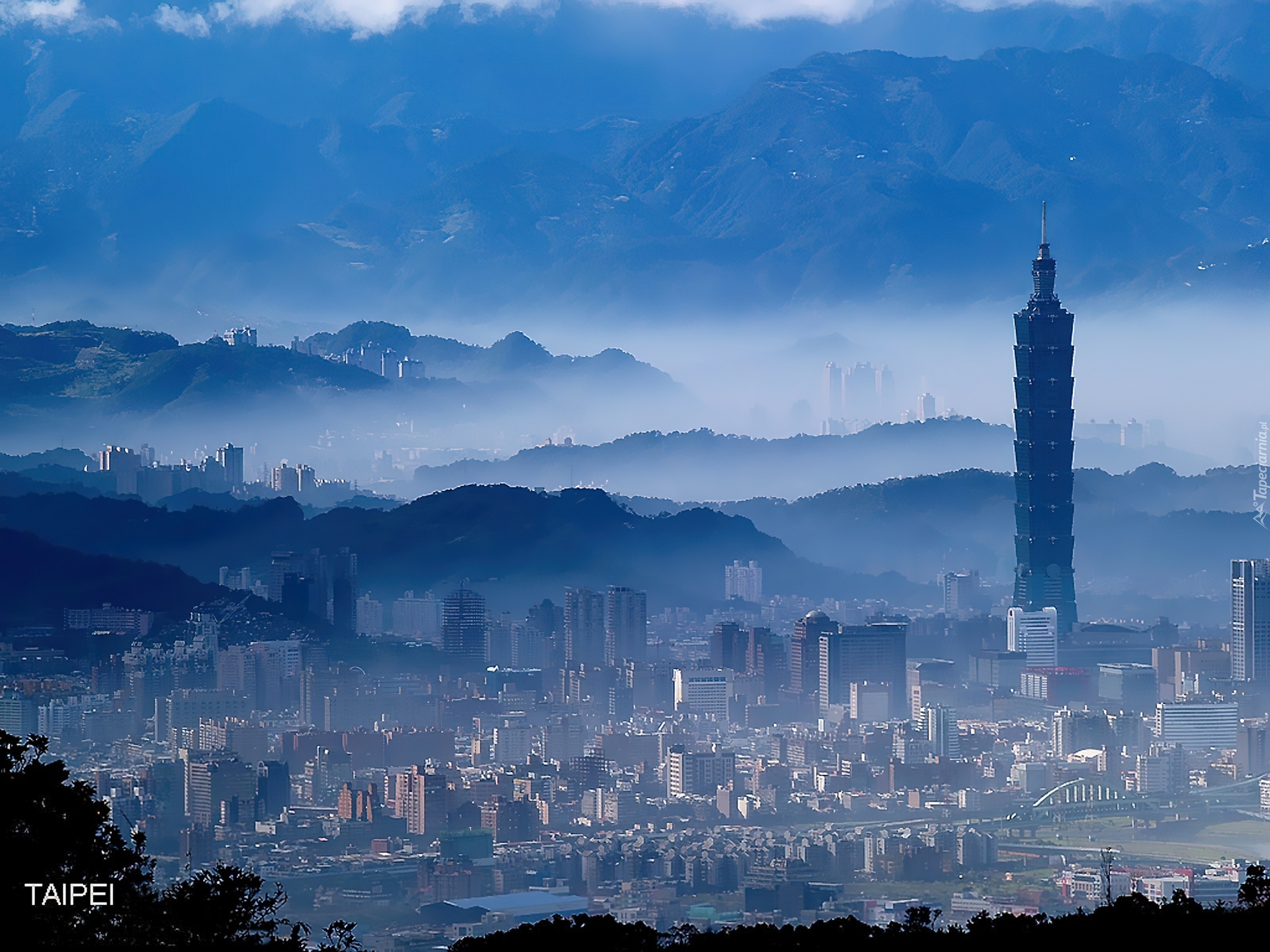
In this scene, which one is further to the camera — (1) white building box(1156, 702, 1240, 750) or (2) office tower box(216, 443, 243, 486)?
(2) office tower box(216, 443, 243, 486)

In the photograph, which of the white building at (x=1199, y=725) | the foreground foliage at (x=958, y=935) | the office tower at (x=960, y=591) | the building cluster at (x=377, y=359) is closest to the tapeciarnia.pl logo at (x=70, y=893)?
the foreground foliage at (x=958, y=935)

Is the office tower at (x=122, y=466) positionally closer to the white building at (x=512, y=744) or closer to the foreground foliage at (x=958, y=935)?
the white building at (x=512, y=744)

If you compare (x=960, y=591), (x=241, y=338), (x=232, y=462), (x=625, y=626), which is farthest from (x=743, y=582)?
(x=241, y=338)

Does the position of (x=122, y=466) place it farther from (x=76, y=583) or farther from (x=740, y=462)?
(x=740, y=462)

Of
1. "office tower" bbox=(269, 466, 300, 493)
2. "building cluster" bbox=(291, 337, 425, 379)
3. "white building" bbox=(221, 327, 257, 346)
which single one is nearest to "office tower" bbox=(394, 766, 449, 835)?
"office tower" bbox=(269, 466, 300, 493)

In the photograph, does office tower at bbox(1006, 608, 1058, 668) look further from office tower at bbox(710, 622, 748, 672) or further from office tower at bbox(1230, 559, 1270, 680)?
office tower at bbox(710, 622, 748, 672)

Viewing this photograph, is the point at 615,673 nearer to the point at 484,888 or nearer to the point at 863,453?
the point at 484,888
